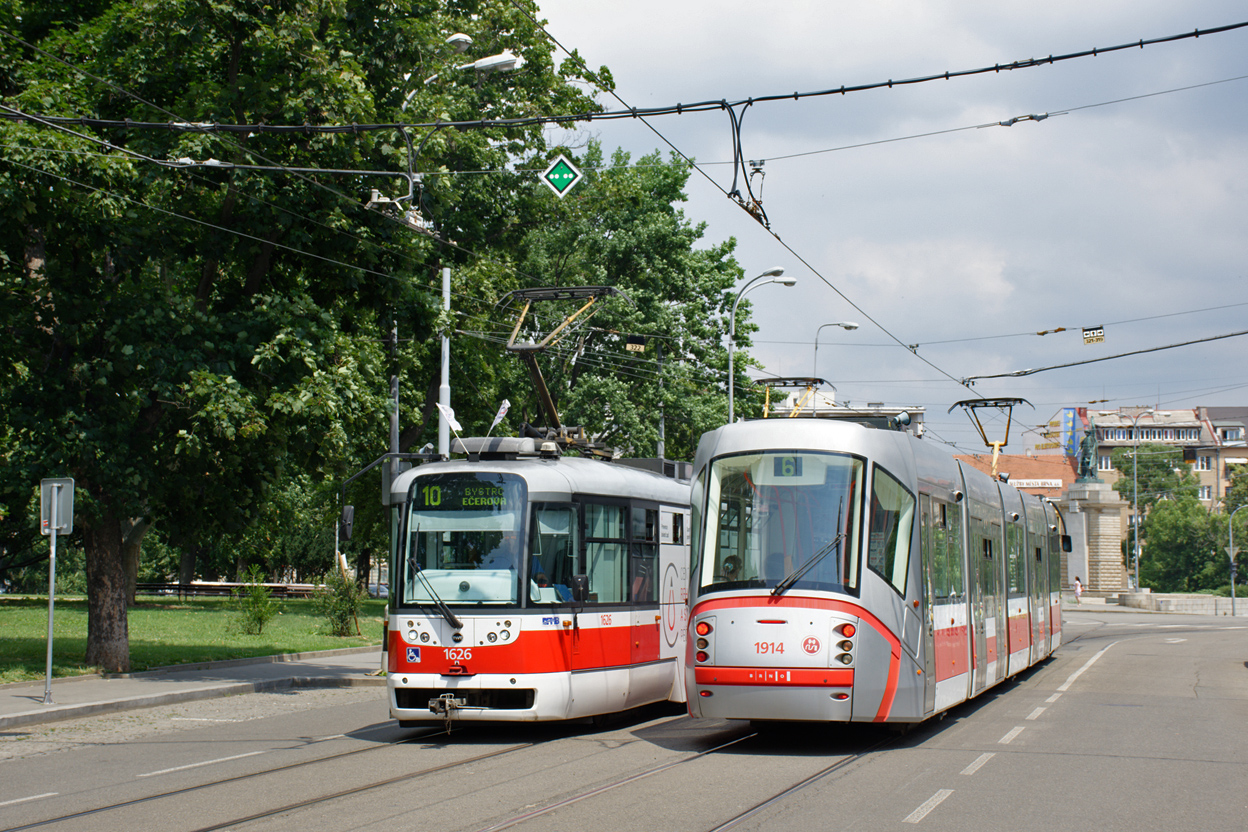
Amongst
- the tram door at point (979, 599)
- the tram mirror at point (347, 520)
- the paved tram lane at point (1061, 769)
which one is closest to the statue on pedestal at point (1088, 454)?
the paved tram lane at point (1061, 769)

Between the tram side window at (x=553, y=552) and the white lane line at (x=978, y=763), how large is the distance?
4.06 m

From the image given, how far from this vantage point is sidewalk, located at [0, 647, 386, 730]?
15.0 meters

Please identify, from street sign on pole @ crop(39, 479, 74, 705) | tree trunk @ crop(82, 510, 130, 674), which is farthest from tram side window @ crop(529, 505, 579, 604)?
tree trunk @ crop(82, 510, 130, 674)

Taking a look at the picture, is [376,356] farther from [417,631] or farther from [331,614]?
[331,614]

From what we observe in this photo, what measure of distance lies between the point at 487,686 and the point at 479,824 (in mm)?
4145

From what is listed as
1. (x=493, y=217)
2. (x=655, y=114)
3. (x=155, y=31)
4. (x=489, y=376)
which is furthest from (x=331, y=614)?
(x=655, y=114)

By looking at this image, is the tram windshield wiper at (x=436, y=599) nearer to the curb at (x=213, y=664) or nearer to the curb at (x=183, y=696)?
the curb at (x=183, y=696)

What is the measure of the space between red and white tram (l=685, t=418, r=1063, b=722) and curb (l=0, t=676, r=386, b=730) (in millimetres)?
8118

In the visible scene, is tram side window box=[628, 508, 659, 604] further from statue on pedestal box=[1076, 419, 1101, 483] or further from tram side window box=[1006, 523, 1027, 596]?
statue on pedestal box=[1076, 419, 1101, 483]

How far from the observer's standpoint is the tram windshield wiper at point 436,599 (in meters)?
11.9

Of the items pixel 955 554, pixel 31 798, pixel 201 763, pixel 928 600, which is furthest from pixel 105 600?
pixel 928 600

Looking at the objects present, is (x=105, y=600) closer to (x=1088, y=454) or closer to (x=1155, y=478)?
(x=1088, y=454)

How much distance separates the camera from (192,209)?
1847 cm

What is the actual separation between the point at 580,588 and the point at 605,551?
3.46ft
